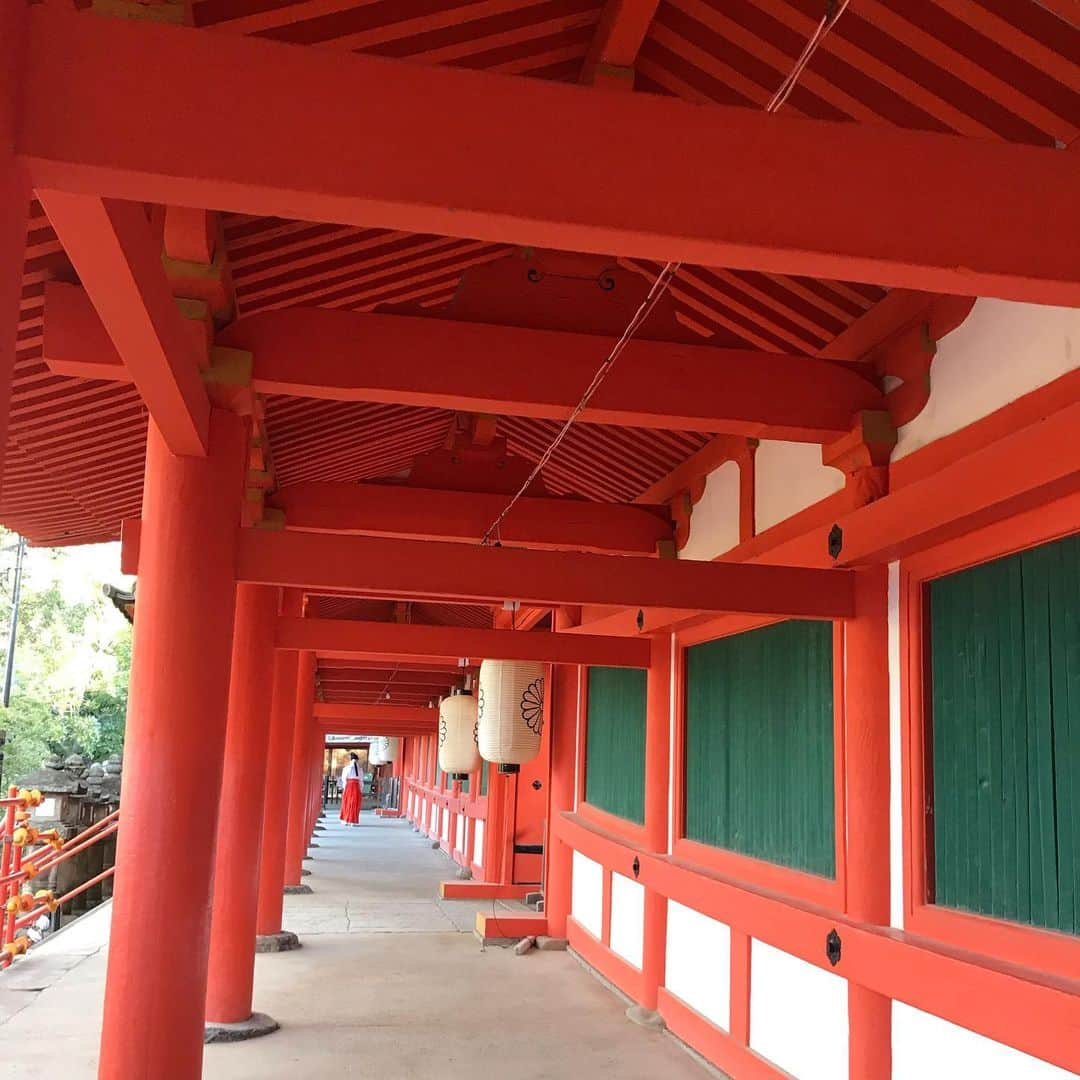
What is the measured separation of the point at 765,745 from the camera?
533 centimetres

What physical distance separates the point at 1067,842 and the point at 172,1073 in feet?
9.85

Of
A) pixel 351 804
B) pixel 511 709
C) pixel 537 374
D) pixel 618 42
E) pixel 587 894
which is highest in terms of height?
pixel 618 42

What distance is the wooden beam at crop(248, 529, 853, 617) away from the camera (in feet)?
14.2

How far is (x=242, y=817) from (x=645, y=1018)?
103 inches

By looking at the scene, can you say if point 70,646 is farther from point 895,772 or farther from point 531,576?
point 895,772

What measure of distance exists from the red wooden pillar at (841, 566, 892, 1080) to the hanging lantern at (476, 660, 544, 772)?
3.26 meters

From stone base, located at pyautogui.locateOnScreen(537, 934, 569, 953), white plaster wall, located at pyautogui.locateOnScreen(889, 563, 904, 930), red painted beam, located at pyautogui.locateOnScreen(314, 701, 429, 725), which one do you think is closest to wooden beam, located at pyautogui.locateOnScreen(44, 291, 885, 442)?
white plaster wall, located at pyautogui.locateOnScreen(889, 563, 904, 930)

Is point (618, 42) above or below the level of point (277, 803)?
above

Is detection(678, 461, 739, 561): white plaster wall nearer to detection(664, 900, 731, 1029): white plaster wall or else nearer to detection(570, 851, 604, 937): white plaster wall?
detection(664, 900, 731, 1029): white plaster wall

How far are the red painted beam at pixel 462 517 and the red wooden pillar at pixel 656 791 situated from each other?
71cm

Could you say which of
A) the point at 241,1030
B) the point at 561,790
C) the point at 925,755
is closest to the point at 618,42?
the point at 925,755

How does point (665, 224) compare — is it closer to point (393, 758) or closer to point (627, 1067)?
point (627, 1067)

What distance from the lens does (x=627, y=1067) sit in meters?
5.67

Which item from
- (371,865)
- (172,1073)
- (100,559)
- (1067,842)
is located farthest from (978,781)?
(100,559)
